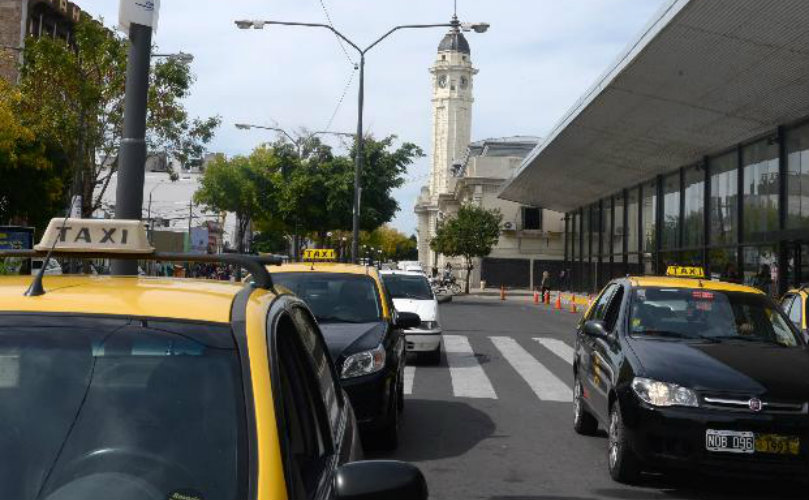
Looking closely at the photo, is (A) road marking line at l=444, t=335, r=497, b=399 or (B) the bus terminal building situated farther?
(B) the bus terminal building

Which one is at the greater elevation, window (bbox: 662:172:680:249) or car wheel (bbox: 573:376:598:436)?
window (bbox: 662:172:680:249)

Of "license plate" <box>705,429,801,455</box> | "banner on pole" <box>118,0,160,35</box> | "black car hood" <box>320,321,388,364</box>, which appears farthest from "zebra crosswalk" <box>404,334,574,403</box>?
"banner on pole" <box>118,0,160,35</box>

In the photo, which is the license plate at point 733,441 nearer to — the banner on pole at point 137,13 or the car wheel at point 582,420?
the car wheel at point 582,420

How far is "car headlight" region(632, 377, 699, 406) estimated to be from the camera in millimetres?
7129

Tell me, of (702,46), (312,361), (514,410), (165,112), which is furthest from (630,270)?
(312,361)

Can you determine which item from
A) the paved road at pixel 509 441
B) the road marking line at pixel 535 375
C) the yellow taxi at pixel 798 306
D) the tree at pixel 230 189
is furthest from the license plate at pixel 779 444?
the tree at pixel 230 189

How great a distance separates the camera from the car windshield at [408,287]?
59.4ft

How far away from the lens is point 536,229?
246ft

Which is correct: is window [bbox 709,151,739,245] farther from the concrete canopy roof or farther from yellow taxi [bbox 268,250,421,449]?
yellow taxi [bbox 268,250,421,449]

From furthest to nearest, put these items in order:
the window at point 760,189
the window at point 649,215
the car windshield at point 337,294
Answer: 1. the window at point 649,215
2. the window at point 760,189
3. the car windshield at point 337,294

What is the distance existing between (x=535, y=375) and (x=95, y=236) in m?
12.2

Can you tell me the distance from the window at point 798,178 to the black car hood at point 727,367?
1885 centimetres

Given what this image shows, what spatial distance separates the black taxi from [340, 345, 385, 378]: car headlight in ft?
6.03

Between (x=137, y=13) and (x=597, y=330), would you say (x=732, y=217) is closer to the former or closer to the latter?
(x=597, y=330)
